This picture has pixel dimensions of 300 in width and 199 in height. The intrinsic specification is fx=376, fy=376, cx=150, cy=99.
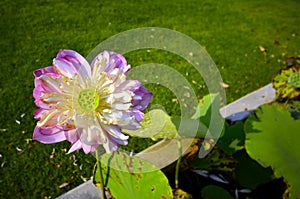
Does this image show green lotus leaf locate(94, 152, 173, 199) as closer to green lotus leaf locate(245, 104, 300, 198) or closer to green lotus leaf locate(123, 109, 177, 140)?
green lotus leaf locate(123, 109, 177, 140)

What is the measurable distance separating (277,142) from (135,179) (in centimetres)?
43

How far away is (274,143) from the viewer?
99 centimetres

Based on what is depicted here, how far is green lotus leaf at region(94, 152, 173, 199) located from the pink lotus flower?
0.90ft

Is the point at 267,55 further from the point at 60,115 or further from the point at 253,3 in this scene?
the point at 60,115

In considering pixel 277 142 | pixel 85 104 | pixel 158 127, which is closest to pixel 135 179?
pixel 158 127

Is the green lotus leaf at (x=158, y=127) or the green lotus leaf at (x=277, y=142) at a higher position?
the green lotus leaf at (x=158, y=127)

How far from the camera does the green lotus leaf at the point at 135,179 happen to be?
75 cm

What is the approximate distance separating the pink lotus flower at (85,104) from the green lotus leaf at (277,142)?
577mm

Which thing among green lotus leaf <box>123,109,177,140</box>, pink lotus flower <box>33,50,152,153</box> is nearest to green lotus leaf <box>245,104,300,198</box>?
green lotus leaf <box>123,109,177,140</box>

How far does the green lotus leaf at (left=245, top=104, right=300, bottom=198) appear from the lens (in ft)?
3.08

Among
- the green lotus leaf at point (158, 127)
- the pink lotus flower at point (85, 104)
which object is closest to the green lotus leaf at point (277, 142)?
the green lotus leaf at point (158, 127)

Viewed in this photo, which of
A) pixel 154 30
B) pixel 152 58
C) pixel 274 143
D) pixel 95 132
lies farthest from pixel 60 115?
pixel 154 30

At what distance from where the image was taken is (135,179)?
2.48ft

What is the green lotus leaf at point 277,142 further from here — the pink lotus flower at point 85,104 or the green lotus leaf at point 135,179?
the pink lotus flower at point 85,104
